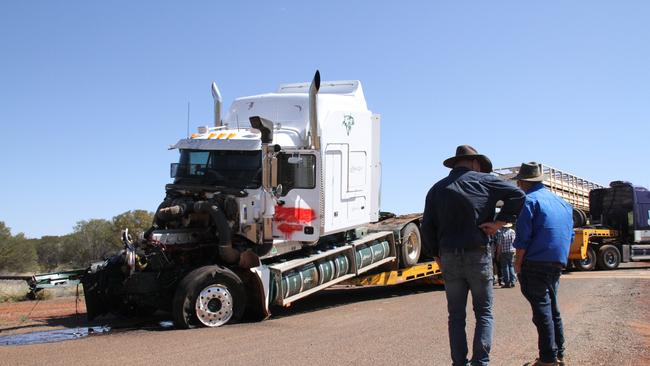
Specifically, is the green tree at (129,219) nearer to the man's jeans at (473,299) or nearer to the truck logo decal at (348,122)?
the truck logo decal at (348,122)

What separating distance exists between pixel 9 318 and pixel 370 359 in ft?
21.8

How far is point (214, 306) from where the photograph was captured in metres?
9.20

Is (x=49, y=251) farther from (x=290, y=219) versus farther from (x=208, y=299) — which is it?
(x=208, y=299)

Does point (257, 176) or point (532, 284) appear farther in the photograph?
point (257, 176)

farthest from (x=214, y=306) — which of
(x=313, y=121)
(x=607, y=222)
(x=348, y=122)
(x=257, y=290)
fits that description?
(x=607, y=222)

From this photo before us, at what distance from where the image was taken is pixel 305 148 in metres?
10.8

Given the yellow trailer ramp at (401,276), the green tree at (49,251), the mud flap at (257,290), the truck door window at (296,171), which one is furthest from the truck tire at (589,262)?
the green tree at (49,251)

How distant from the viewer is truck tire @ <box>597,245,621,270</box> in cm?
2089

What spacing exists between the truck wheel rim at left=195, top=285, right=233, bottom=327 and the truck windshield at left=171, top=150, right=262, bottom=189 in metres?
1.72

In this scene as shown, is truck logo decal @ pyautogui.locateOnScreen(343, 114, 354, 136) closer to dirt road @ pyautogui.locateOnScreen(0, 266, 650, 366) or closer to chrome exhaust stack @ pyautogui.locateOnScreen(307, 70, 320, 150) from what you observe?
chrome exhaust stack @ pyautogui.locateOnScreen(307, 70, 320, 150)

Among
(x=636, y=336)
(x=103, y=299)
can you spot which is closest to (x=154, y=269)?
(x=103, y=299)

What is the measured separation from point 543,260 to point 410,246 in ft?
26.1

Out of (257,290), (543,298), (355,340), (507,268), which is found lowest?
(507,268)

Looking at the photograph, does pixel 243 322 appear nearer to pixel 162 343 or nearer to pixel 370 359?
pixel 162 343
